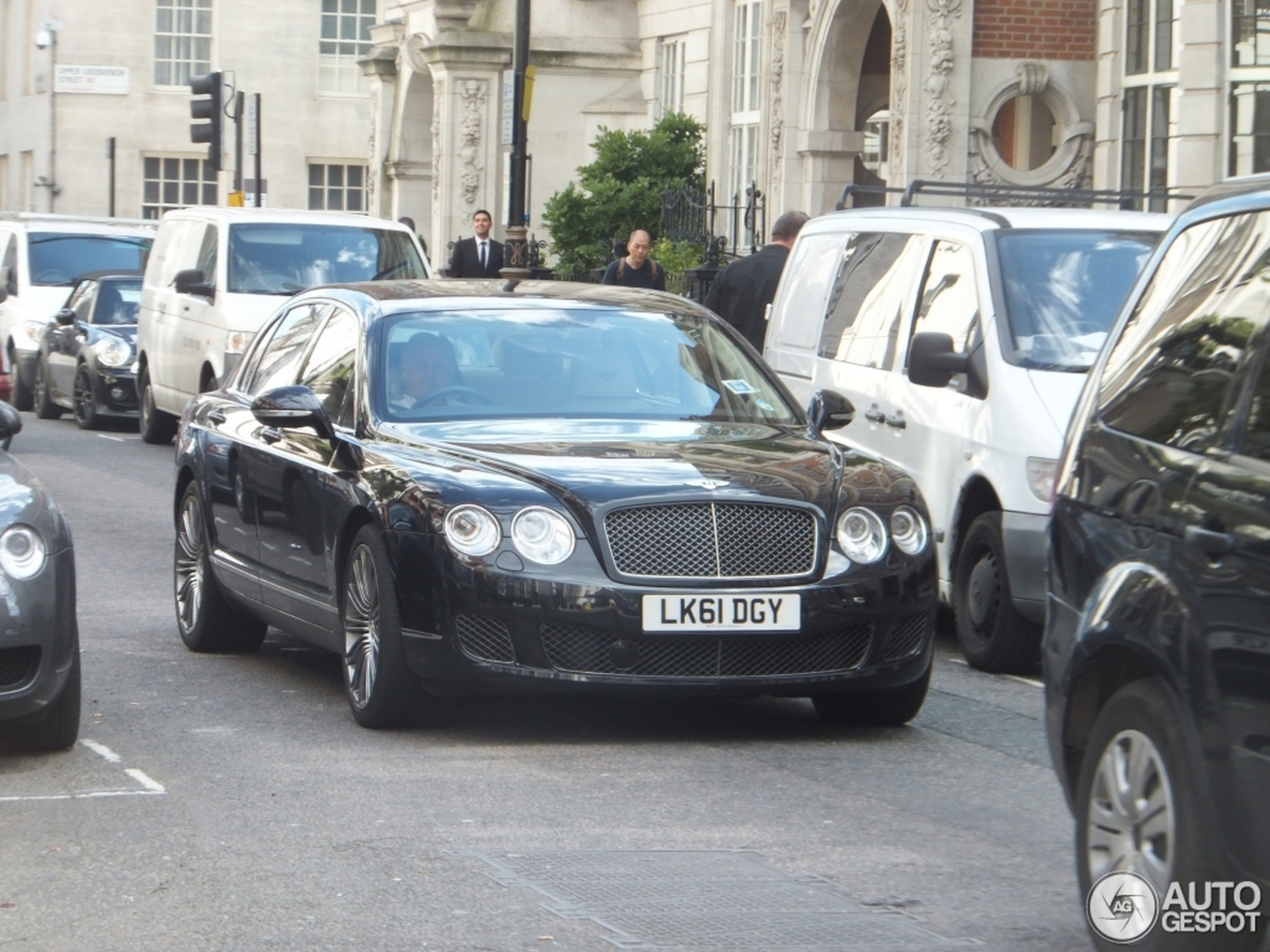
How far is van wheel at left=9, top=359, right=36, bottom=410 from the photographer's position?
26250mm

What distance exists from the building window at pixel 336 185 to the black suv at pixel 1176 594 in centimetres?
5737

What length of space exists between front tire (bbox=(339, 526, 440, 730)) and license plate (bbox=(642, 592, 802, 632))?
0.88m

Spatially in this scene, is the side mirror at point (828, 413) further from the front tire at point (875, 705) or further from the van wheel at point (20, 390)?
the van wheel at point (20, 390)

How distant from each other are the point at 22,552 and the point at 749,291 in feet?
29.8

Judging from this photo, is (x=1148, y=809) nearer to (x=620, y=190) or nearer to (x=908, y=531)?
(x=908, y=531)

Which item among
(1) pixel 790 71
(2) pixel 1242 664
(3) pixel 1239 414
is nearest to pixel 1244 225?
(3) pixel 1239 414

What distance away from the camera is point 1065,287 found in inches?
420

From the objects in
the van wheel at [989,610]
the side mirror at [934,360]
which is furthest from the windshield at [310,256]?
the van wheel at [989,610]

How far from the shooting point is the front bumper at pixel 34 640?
743 centimetres

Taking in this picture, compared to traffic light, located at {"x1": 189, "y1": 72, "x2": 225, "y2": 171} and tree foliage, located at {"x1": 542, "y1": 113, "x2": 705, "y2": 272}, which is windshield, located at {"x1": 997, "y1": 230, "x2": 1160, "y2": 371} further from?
tree foliage, located at {"x1": 542, "y1": 113, "x2": 705, "y2": 272}

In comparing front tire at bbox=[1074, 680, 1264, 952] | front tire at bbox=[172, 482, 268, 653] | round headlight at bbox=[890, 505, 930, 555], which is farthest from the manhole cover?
front tire at bbox=[172, 482, 268, 653]

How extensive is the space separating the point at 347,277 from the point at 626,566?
12129mm

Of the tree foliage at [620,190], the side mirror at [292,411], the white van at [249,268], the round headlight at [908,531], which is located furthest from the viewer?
the tree foliage at [620,190]

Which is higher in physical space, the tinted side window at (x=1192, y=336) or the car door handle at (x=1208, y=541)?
the tinted side window at (x=1192, y=336)
